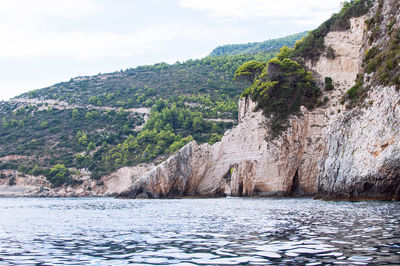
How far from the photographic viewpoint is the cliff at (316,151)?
27.0 metres

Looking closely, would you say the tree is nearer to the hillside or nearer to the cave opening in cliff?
the hillside

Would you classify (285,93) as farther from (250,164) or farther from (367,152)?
(367,152)

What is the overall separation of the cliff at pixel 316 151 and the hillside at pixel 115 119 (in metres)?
22.4

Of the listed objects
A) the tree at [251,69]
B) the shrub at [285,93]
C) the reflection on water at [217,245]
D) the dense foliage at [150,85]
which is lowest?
the reflection on water at [217,245]

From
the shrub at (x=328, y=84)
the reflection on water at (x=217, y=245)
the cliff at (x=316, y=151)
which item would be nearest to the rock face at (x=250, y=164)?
the cliff at (x=316, y=151)

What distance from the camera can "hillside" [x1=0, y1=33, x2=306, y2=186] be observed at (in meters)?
75.2

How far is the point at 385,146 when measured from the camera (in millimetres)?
24922

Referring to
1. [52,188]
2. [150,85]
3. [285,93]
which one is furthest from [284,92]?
[150,85]

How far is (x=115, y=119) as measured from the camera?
93.9 m

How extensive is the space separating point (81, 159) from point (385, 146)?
61.4m

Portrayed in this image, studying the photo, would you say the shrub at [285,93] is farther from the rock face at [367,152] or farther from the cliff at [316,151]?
the rock face at [367,152]

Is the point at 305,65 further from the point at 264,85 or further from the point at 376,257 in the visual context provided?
the point at 376,257

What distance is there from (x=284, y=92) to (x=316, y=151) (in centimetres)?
744

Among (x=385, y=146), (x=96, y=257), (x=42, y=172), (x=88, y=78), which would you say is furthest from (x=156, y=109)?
(x=96, y=257)
